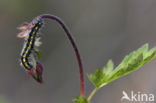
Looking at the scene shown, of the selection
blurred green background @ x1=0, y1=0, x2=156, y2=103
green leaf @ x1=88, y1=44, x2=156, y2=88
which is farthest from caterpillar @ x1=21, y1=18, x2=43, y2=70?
blurred green background @ x1=0, y1=0, x2=156, y2=103

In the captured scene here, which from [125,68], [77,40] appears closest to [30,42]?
[125,68]

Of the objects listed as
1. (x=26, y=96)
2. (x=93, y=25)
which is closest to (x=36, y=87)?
(x=26, y=96)

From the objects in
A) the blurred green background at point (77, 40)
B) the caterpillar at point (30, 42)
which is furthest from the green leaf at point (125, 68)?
the blurred green background at point (77, 40)

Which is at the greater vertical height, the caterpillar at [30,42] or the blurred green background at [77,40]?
the blurred green background at [77,40]

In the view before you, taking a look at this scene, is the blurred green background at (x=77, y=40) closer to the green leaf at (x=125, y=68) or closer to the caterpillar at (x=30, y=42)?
the green leaf at (x=125, y=68)

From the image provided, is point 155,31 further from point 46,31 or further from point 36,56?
point 36,56

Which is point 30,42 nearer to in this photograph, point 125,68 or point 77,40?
point 125,68

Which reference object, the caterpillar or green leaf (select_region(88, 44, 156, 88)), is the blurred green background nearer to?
green leaf (select_region(88, 44, 156, 88))

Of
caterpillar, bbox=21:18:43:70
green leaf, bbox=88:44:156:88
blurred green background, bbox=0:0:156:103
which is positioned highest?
blurred green background, bbox=0:0:156:103
